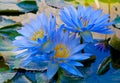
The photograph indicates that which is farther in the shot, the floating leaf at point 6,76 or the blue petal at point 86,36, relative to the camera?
the floating leaf at point 6,76

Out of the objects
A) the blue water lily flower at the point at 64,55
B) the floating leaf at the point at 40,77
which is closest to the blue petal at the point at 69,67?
the blue water lily flower at the point at 64,55

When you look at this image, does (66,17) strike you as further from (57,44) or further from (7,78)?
(7,78)

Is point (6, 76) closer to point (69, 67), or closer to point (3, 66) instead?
point (3, 66)

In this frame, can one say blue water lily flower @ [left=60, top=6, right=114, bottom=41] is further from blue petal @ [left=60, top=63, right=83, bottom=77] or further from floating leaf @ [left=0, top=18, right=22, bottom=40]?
floating leaf @ [left=0, top=18, right=22, bottom=40]

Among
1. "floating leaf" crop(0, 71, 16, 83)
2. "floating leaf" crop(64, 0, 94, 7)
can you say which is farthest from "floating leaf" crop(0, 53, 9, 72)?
"floating leaf" crop(64, 0, 94, 7)

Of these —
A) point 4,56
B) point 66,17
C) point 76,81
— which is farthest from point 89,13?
point 4,56

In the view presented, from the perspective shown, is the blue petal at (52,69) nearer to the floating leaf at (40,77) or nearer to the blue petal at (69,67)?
the blue petal at (69,67)
